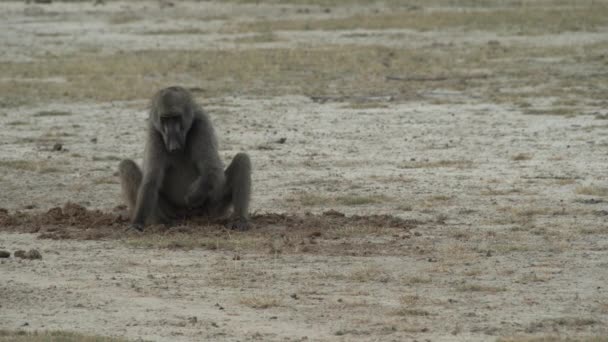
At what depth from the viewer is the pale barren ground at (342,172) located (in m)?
9.28

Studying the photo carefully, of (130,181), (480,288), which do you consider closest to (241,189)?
(130,181)

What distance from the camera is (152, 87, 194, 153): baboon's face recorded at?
38.7 ft

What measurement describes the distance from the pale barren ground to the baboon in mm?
390

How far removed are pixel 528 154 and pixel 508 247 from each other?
5.12 meters

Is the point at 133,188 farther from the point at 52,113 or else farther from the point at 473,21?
the point at 473,21

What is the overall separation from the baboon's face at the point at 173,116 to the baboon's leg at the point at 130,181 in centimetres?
54

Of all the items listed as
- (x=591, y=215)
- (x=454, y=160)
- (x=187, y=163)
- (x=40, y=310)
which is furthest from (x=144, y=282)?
(x=454, y=160)

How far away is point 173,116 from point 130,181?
33.6 inches

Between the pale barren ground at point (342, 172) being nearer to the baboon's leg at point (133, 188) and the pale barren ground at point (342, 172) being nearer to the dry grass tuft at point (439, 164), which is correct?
the dry grass tuft at point (439, 164)

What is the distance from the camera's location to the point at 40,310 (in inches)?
368

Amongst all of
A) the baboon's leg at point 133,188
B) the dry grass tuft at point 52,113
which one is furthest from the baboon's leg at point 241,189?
the dry grass tuft at point 52,113

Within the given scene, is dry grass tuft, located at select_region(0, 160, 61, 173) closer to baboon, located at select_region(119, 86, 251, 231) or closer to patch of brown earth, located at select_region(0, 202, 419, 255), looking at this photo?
patch of brown earth, located at select_region(0, 202, 419, 255)

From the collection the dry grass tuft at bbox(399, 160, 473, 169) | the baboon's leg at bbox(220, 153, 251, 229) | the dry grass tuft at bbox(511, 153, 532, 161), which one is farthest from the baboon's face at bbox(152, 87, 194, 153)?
the dry grass tuft at bbox(511, 153, 532, 161)

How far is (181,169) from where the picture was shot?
12266 millimetres
